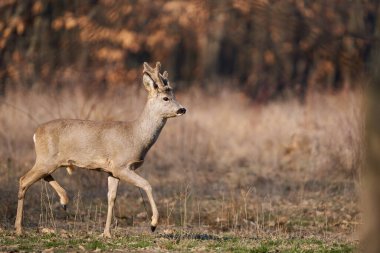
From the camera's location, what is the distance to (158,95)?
1073 cm

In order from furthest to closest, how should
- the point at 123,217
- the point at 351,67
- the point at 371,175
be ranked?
1. the point at 123,217
2. the point at 351,67
3. the point at 371,175

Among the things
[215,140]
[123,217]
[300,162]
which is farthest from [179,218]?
[215,140]

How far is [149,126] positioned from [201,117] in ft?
40.6

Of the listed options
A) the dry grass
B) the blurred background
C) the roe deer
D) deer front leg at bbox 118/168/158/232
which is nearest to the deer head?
the roe deer

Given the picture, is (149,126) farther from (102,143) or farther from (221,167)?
(221,167)

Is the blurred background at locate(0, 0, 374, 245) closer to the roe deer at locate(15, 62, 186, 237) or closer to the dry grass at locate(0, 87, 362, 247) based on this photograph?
the dry grass at locate(0, 87, 362, 247)

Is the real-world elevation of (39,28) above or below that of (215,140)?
above

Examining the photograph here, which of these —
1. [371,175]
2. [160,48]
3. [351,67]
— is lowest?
[371,175]

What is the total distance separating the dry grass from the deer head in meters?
1.54

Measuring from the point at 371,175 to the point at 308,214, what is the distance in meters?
9.68

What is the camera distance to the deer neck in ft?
34.6

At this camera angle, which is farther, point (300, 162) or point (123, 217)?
point (300, 162)

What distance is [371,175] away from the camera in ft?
15.7

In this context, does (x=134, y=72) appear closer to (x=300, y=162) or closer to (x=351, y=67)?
(x=300, y=162)
